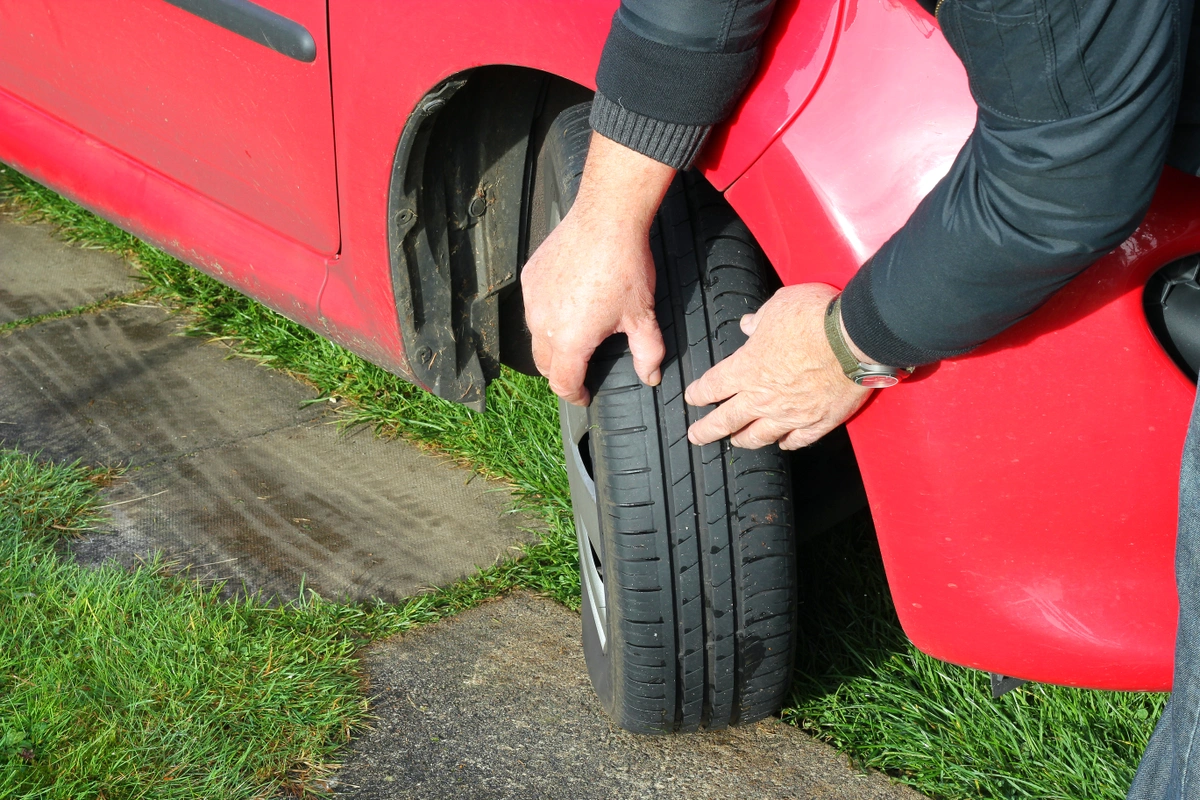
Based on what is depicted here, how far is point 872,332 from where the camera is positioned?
3.79 feet

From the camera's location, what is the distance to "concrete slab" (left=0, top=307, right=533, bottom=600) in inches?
90.3

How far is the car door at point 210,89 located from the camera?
182 cm

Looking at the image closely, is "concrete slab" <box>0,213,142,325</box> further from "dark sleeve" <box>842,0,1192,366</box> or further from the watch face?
"dark sleeve" <box>842,0,1192,366</box>

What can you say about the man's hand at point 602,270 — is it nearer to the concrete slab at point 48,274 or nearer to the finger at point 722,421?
the finger at point 722,421

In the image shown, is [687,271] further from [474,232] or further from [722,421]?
[474,232]

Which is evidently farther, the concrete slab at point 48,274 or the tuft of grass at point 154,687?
the concrete slab at point 48,274

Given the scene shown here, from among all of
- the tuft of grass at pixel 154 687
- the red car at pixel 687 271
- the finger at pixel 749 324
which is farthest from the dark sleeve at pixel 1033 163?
the tuft of grass at pixel 154 687

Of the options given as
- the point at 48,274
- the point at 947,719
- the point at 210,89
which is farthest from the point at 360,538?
the point at 48,274

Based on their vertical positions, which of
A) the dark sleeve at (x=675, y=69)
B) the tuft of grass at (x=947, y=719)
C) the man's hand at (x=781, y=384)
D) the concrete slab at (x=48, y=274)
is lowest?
the concrete slab at (x=48, y=274)

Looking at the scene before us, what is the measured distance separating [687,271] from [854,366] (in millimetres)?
376

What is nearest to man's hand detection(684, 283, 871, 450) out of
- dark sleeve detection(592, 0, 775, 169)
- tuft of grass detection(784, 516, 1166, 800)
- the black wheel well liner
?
dark sleeve detection(592, 0, 775, 169)

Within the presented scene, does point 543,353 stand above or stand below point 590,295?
below

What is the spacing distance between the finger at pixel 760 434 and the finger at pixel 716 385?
26 millimetres

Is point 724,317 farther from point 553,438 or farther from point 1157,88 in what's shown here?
point 553,438
